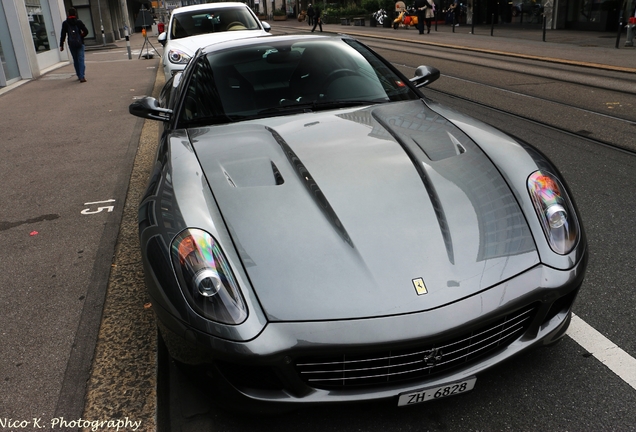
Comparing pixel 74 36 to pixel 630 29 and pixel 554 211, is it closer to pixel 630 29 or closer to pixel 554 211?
pixel 554 211

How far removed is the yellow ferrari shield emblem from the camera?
1.97 meters

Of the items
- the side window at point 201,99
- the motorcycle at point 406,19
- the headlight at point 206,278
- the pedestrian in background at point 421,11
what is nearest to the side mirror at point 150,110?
the side window at point 201,99

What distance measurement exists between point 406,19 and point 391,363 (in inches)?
1338

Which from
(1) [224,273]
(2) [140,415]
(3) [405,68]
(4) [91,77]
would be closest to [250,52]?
(1) [224,273]

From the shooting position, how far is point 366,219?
2225 mm

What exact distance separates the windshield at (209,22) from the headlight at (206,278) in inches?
347

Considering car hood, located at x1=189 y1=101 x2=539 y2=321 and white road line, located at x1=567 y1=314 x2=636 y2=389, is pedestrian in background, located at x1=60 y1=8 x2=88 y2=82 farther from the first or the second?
white road line, located at x1=567 y1=314 x2=636 y2=389

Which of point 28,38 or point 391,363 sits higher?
point 28,38

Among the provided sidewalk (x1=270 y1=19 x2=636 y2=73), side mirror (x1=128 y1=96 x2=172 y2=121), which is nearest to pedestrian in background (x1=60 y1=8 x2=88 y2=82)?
sidewalk (x1=270 y1=19 x2=636 y2=73)

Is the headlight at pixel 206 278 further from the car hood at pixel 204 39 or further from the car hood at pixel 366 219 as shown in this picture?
the car hood at pixel 204 39

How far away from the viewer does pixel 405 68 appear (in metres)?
13.1

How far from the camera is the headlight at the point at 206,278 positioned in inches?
77.3

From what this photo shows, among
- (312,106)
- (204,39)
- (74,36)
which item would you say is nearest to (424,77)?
(312,106)

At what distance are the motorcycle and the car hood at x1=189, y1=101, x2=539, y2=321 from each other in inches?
1283
